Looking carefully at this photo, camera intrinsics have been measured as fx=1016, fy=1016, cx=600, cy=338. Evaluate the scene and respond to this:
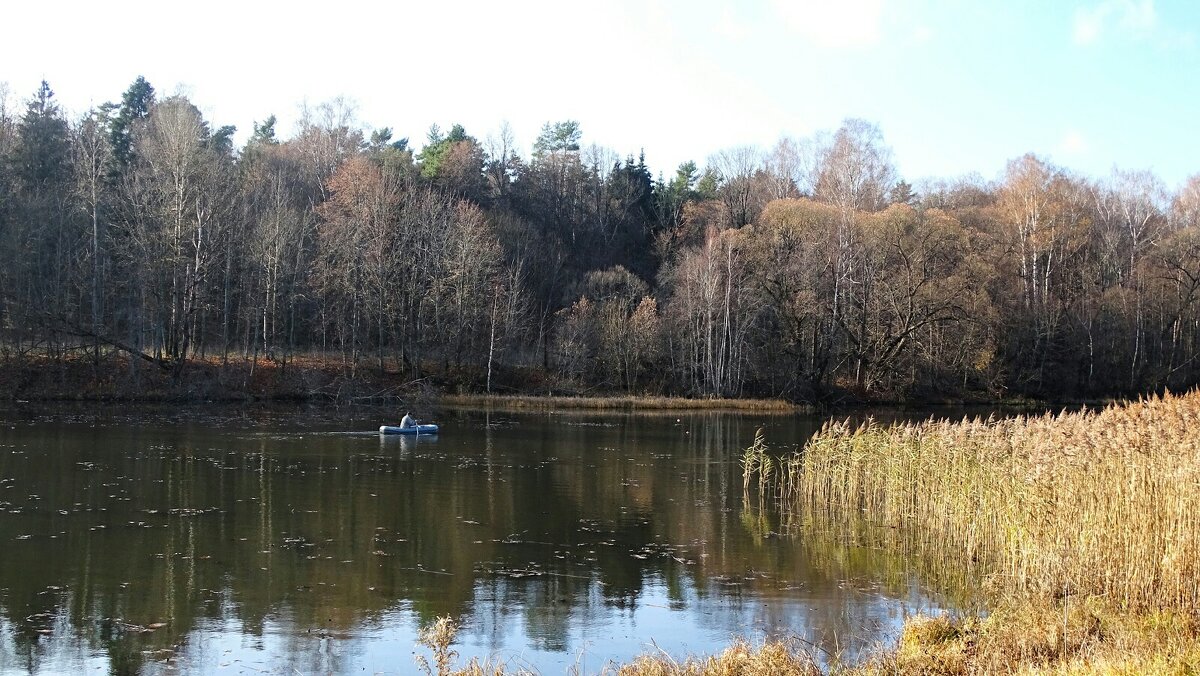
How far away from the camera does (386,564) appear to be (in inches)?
647

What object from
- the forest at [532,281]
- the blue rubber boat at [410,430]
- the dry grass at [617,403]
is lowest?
the blue rubber boat at [410,430]

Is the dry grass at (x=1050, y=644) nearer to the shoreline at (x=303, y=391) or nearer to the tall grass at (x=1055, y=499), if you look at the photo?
the tall grass at (x=1055, y=499)

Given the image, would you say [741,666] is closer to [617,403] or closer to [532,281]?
[617,403]

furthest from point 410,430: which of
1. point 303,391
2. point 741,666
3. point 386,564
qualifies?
point 741,666

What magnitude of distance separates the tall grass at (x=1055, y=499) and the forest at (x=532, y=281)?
37203 millimetres

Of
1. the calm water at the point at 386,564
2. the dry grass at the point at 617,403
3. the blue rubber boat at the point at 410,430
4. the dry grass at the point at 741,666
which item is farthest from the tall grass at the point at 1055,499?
the dry grass at the point at 617,403

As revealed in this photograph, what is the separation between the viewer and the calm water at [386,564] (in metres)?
12.4

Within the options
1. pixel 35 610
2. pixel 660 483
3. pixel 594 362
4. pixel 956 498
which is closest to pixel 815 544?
pixel 956 498

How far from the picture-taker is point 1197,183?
82.6m

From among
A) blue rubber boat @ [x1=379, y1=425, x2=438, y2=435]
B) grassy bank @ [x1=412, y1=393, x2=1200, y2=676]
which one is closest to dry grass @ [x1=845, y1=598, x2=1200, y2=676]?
grassy bank @ [x1=412, y1=393, x2=1200, y2=676]

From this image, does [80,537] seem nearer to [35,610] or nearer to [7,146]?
[35,610]

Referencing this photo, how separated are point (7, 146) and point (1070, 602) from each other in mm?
57777

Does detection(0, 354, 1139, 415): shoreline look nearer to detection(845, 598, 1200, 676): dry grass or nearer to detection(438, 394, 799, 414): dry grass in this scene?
detection(438, 394, 799, 414): dry grass

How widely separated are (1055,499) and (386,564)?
407 inches
